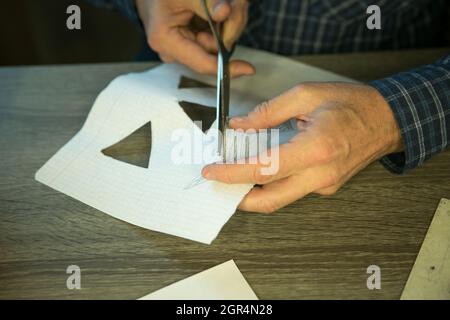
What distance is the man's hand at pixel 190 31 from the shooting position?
0.71 m

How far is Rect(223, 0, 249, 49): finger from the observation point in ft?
2.42

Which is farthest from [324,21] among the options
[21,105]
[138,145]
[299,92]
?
[21,105]

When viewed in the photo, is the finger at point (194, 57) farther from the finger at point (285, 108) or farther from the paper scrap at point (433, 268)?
the paper scrap at point (433, 268)

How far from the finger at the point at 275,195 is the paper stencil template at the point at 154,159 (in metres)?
0.01

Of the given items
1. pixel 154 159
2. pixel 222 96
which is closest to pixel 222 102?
pixel 222 96

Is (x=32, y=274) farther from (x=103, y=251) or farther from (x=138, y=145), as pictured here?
(x=138, y=145)

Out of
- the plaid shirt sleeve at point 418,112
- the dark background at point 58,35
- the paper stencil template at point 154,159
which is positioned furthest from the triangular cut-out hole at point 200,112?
the dark background at point 58,35

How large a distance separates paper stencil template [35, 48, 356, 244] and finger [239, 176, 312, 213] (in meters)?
0.01

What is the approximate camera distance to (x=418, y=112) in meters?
0.60

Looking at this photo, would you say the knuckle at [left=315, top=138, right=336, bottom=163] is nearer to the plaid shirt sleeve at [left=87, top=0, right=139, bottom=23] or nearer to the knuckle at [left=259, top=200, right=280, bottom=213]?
the knuckle at [left=259, top=200, right=280, bottom=213]

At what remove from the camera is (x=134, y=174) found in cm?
60

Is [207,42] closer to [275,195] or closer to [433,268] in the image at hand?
[275,195]

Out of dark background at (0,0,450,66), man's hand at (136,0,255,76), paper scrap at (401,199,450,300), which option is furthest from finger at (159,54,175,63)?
dark background at (0,0,450,66)

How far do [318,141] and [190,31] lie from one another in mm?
349
